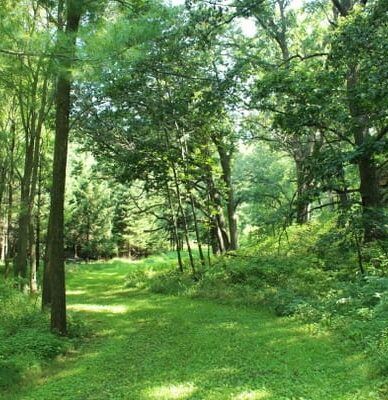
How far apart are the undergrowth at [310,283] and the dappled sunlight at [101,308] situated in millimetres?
2129

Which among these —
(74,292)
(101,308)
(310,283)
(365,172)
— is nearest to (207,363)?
(310,283)

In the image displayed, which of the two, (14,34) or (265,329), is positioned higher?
(14,34)

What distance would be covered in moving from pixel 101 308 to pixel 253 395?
789 centimetres

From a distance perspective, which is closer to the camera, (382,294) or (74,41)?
(74,41)

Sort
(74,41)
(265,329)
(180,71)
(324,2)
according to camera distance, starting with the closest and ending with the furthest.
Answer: (74,41)
(265,329)
(180,71)
(324,2)

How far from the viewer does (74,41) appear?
241 inches

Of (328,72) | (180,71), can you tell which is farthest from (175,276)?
(328,72)

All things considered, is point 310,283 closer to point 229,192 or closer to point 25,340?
point 25,340

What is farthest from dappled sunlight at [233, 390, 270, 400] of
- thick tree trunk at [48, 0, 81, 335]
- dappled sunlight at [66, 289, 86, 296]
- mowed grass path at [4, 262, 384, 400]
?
dappled sunlight at [66, 289, 86, 296]

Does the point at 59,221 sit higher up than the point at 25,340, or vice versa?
the point at 59,221

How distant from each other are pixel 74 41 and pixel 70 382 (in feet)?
15.5

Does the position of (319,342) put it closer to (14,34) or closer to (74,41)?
(74,41)

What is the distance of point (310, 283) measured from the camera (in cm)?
1052

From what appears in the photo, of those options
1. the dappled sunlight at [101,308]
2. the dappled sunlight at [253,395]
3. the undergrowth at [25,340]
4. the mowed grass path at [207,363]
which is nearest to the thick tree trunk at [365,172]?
the mowed grass path at [207,363]
